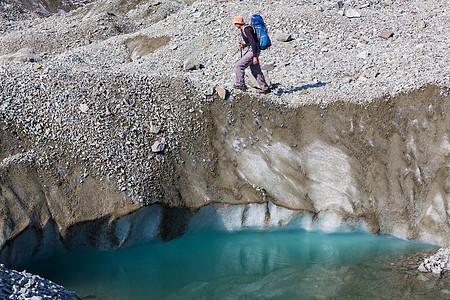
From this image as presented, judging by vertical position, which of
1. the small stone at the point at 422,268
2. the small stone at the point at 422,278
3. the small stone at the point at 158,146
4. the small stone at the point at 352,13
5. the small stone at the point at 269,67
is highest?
the small stone at the point at 352,13

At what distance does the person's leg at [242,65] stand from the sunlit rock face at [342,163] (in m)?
0.72

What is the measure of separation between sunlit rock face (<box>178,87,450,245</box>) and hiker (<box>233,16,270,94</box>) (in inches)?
28.7

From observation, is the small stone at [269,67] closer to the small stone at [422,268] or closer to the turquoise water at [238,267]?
the turquoise water at [238,267]

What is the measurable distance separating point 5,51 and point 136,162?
14.8m

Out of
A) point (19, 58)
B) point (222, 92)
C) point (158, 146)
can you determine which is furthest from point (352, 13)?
point (19, 58)

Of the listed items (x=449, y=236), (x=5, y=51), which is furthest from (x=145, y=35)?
(x=449, y=236)

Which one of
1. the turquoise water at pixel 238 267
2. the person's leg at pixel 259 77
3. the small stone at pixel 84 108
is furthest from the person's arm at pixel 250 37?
the turquoise water at pixel 238 267

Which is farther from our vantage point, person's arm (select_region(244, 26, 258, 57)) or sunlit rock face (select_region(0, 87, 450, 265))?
person's arm (select_region(244, 26, 258, 57))

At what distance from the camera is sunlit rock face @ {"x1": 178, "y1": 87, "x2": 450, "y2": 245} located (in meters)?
14.3

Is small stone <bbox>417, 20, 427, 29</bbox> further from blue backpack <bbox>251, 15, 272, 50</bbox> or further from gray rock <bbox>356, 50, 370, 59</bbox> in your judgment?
blue backpack <bbox>251, 15, 272, 50</bbox>

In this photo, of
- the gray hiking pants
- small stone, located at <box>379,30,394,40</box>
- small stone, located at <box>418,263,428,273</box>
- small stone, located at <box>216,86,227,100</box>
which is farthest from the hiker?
small stone, located at <box>418,263,428,273</box>

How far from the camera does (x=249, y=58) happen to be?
1522cm

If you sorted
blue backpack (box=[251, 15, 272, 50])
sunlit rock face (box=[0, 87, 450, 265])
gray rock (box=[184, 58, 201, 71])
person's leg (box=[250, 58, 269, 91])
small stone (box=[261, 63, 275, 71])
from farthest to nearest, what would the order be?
gray rock (box=[184, 58, 201, 71]) < small stone (box=[261, 63, 275, 71]) < person's leg (box=[250, 58, 269, 91]) < blue backpack (box=[251, 15, 272, 50]) < sunlit rock face (box=[0, 87, 450, 265])

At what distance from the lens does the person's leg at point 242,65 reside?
15.2 m
